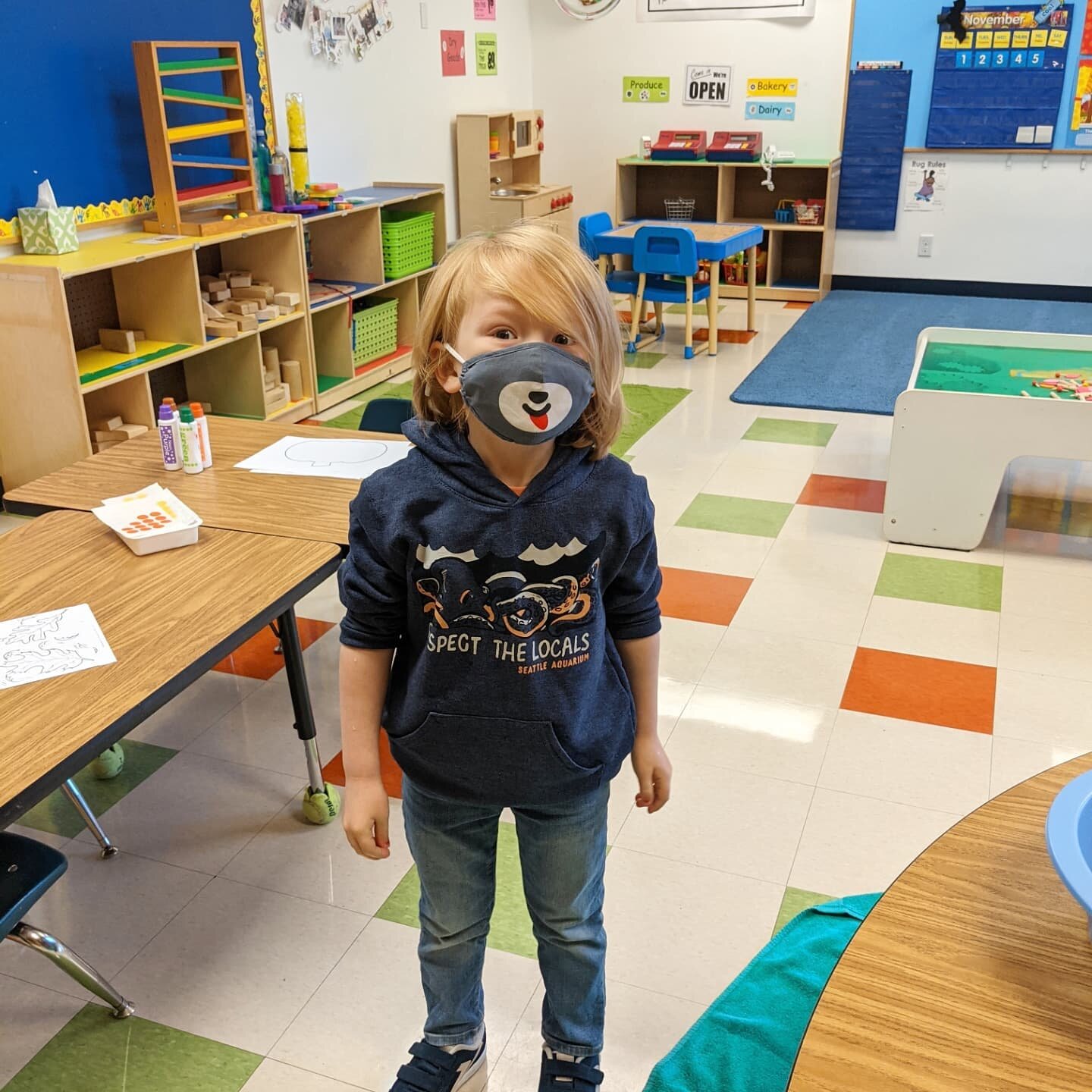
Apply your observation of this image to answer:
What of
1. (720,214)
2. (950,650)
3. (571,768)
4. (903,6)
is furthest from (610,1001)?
(903,6)

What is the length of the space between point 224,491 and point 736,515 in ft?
6.90

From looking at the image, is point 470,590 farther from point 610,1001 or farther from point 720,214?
point 720,214

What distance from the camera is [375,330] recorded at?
563 cm

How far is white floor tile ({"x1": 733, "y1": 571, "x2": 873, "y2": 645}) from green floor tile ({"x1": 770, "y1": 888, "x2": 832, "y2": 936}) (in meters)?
1.05

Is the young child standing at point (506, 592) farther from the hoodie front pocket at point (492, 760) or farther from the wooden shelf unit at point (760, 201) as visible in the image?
the wooden shelf unit at point (760, 201)

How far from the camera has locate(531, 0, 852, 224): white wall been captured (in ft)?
24.0

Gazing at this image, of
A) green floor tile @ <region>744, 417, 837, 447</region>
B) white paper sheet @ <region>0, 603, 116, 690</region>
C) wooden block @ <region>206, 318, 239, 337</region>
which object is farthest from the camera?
green floor tile @ <region>744, 417, 837, 447</region>

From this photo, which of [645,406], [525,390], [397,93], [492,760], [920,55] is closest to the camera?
[525,390]

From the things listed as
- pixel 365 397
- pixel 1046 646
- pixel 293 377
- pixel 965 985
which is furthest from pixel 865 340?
pixel 965 985

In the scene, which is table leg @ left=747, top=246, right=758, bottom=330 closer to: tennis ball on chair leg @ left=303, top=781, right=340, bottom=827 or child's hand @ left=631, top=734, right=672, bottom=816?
tennis ball on chair leg @ left=303, top=781, right=340, bottom=827

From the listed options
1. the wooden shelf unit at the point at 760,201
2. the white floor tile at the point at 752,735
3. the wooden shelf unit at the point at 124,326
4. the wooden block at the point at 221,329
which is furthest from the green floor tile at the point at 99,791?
the wooden shelf unit at the point at 760,201

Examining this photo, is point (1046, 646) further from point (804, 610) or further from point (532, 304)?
point (532, 304)

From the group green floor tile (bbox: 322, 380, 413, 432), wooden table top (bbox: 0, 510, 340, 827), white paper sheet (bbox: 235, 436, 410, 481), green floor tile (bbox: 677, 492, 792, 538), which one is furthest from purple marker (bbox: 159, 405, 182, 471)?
green floor tile (bbox: 322, 380, 413, 432)

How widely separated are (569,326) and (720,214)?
6.76 meters
